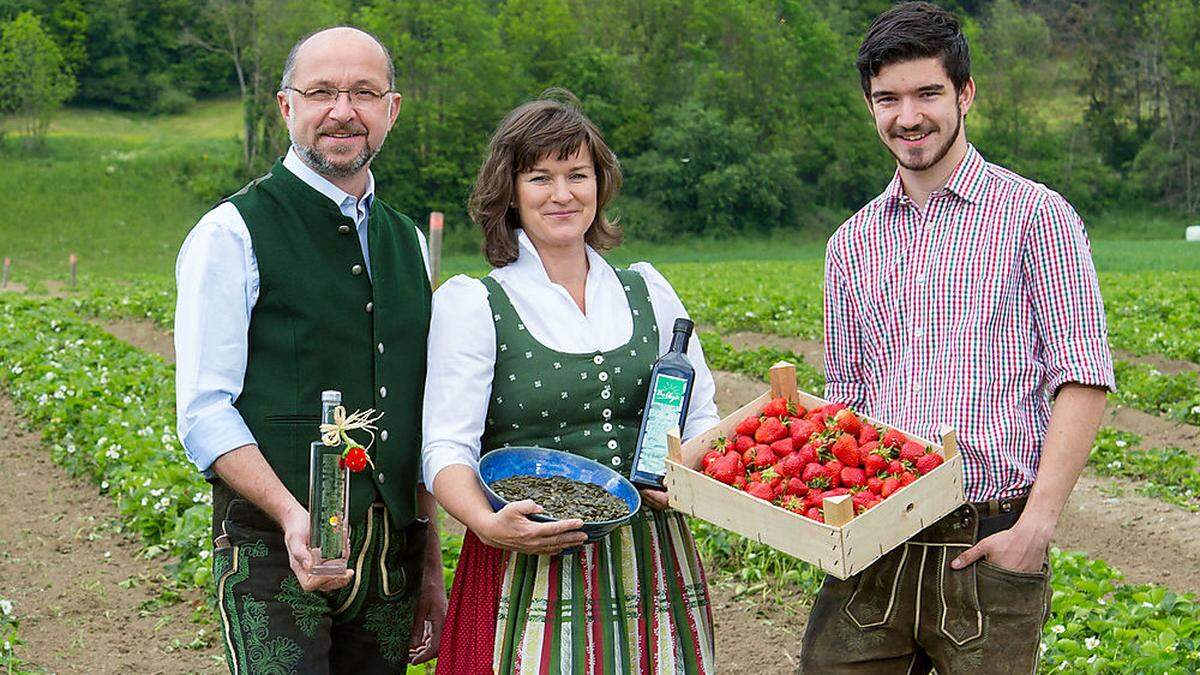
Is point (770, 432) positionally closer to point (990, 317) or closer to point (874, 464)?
point (874, 464)

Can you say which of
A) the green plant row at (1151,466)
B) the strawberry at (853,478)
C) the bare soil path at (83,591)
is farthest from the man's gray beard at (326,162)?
the green plant row at (1151,466)

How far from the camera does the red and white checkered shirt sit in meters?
2.92

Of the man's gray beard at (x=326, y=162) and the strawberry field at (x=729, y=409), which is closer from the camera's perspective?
the man's gray beard at (x=326, y=162)

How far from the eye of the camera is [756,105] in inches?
2269

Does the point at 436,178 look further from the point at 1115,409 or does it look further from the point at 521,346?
the point at 521,346

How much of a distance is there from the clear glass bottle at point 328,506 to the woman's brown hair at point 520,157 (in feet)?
2.17

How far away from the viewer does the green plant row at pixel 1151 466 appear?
8.10m

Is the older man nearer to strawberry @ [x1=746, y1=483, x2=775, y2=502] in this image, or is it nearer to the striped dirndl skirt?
the striped dirndl skirt

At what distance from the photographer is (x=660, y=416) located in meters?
3.07

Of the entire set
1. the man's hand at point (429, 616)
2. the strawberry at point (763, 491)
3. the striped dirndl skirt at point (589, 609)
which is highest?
the strawberry at point (763, 491)

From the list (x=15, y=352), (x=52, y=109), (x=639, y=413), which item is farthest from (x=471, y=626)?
(x=52, y=109)

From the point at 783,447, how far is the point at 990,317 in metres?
0.55

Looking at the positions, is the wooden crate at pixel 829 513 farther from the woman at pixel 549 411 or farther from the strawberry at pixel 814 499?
the woman at pixel 549 411

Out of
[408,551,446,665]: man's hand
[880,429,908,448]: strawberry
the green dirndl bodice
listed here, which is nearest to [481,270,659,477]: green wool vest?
the green dirndl bodice
